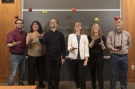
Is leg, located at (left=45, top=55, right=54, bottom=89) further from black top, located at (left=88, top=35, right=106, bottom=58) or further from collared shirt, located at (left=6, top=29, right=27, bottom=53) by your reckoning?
black top, located at (left=88, top=35, right=106, bottom=58)

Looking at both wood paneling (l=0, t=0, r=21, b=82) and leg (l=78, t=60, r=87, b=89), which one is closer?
leg (l=78, t=60, r=87, b=89)

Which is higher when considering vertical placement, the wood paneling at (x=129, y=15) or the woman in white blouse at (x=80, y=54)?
the wood paneling at (x=129, y=15)

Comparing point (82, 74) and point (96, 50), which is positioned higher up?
point (96, 50)

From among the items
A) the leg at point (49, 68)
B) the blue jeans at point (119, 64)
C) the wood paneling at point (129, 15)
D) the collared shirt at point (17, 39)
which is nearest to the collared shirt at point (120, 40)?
the blue jeans at point (119, 64)

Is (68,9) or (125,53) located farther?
(68,9)

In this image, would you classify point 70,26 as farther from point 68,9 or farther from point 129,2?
point 129,2

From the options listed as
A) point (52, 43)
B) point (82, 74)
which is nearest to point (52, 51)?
point (52, 43)

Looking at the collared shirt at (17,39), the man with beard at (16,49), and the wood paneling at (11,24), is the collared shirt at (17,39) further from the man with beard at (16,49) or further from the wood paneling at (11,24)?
the wood paneling at (11,24)

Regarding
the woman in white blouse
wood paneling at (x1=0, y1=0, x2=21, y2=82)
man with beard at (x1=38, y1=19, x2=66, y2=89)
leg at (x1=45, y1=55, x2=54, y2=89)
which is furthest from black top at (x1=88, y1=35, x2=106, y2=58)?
wood paneling at (x1=0, y1=0, x2=21, y2=82)

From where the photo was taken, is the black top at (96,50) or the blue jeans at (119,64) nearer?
the blue jeans at (119,64)

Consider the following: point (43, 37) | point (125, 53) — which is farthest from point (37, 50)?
point (125, 53)

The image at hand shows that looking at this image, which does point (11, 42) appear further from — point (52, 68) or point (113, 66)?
point (113, 66)

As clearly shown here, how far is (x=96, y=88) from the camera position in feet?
11.9

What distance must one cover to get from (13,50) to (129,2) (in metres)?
2.86
